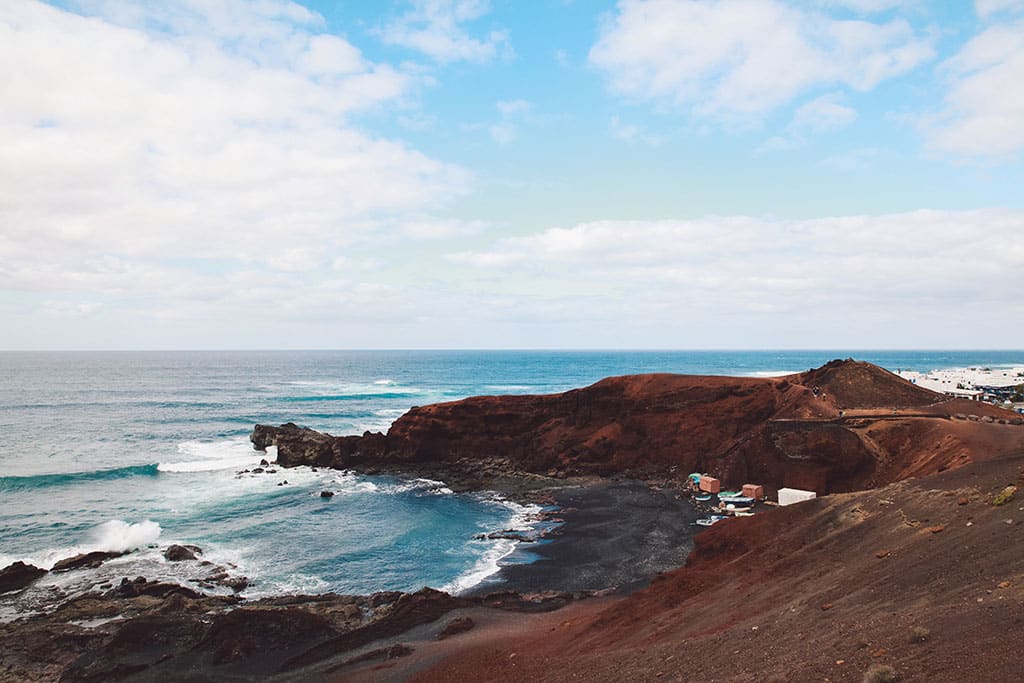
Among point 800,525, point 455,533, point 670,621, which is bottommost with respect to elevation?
point 455,533

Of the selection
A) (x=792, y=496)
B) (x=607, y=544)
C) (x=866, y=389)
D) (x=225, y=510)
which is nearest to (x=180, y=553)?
(x=225, y=510)

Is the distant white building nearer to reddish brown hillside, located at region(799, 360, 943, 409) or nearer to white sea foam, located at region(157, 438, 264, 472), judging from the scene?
reddish brown hillside, located at region(799, 360, 943, 409)

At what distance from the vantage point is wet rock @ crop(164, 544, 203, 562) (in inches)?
1154

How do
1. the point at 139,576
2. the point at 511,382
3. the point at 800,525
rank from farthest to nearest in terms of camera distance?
the point at 511,382 → the point at 139,576 → the point at 800,525

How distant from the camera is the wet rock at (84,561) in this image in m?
27.8

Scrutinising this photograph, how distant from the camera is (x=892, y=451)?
3481 centimetres

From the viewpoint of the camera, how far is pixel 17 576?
26.1 meters

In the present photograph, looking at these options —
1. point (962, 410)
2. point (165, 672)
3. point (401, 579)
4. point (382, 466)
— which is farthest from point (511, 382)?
point (165, 672)

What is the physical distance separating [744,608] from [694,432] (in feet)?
103

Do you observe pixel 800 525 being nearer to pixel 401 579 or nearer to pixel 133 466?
pixel 401 579

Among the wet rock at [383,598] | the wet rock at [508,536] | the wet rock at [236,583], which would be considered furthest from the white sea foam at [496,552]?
the wet rock at [236,583]

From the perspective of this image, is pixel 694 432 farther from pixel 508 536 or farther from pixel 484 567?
pixel 484 567

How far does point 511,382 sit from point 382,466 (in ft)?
294

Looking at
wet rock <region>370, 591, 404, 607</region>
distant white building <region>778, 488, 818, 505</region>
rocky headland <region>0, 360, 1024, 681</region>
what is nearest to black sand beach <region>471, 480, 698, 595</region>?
rocky headland <region>0, 360, 1024, 681</region>
